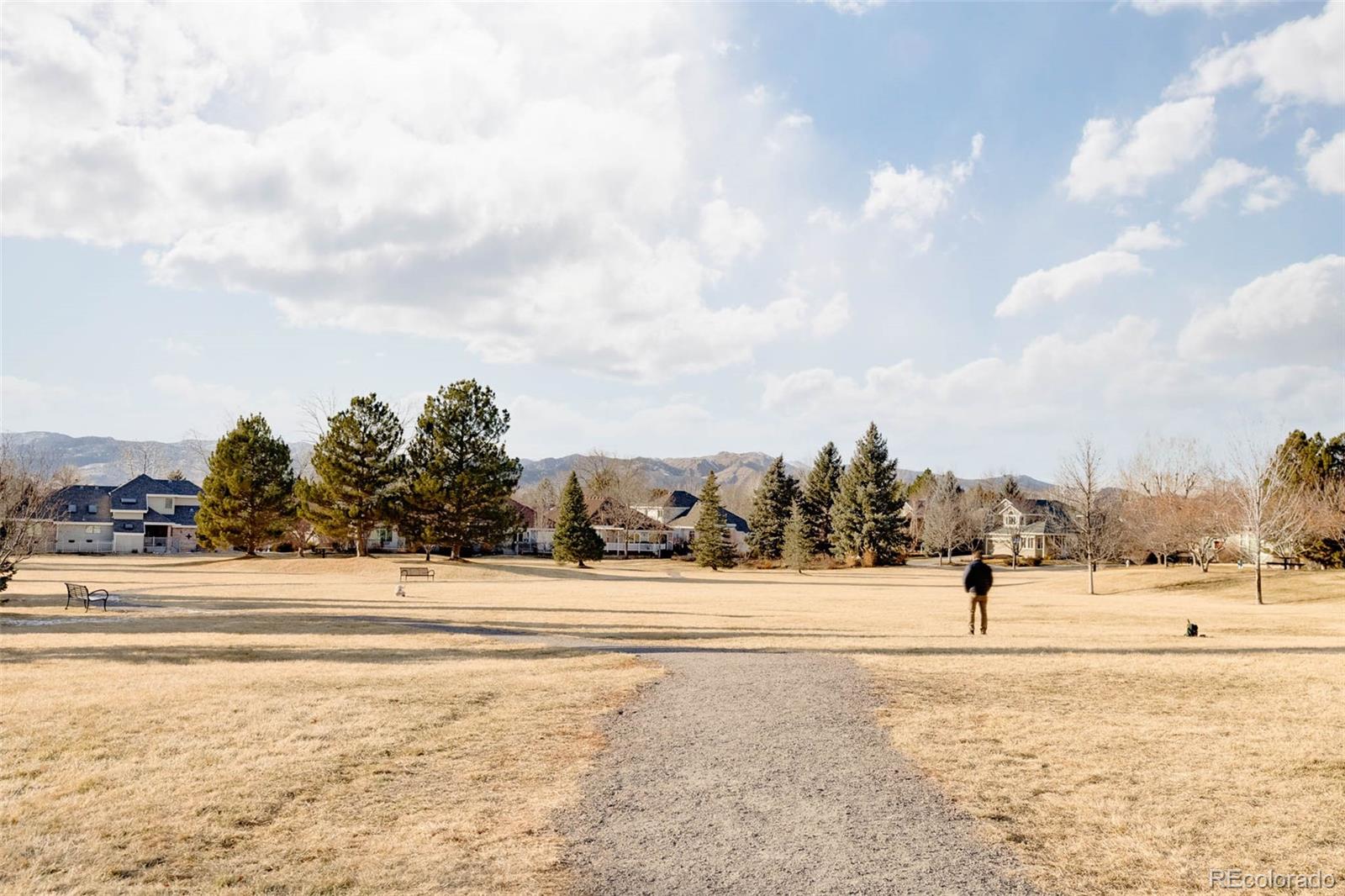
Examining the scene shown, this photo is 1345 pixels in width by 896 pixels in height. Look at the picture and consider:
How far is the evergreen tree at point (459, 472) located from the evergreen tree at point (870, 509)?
27.5m

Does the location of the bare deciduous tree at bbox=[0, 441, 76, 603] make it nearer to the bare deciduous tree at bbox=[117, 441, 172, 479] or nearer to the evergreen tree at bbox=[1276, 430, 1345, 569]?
the evergreen tree at bbox=[1276, 430, 1345, 569]

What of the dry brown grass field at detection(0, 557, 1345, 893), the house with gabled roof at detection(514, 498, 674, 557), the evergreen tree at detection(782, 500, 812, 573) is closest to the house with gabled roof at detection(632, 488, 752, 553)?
the house with gabled roof at detection(514, 498, 674, 557)

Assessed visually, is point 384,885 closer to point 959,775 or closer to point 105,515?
point 959,775

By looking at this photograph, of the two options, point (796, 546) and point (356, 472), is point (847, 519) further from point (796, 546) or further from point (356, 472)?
point (356, 472)

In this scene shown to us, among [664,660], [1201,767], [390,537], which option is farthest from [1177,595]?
[390,537]

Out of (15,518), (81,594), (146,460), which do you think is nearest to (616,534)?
(15,518)

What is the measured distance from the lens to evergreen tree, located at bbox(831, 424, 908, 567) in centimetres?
6994

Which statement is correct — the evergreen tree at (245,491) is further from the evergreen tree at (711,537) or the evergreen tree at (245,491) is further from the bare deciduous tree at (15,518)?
the evergreen tree at (711,537)

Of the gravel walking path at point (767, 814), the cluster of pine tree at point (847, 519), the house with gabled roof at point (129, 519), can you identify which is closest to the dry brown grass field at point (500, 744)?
the gravel walking path at point (767, 814)

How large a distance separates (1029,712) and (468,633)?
13.7 m

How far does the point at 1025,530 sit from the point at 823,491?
25739 mm

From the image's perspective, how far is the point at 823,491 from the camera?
251 ft

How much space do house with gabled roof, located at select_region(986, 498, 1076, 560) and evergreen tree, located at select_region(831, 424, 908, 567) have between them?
21278mm

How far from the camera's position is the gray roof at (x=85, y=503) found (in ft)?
272
